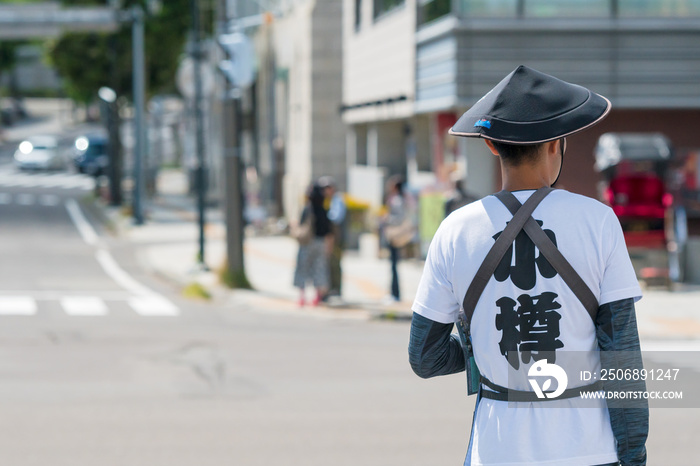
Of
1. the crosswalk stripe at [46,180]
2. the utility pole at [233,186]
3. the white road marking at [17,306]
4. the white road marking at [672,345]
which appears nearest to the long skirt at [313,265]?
the utility pole at [233,186]

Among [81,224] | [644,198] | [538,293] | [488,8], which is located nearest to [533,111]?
[538,293]

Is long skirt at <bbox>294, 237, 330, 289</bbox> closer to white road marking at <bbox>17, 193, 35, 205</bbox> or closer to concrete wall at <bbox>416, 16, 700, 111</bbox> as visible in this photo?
concrete wall at <bbox>416, 16, 700, 111</bbox>

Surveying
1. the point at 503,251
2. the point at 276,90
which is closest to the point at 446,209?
the point at 503,251

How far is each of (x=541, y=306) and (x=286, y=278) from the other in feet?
55.6

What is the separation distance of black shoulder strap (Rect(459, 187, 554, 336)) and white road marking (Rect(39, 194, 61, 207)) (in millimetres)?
37780

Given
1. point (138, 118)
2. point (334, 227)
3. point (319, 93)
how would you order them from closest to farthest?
1. point (334, 227)
2. point (319, 93)
3. point (138, 118)

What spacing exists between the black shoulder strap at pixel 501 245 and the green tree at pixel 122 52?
3892cm

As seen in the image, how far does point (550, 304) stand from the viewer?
9.37 feet

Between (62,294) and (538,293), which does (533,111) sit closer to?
(538,293)

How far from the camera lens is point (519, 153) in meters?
2.97

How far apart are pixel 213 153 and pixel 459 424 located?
38985 mm

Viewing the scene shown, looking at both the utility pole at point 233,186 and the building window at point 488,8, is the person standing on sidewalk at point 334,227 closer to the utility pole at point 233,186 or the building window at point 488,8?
the utility pole at point 233,186

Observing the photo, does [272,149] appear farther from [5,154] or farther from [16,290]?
[5,154]

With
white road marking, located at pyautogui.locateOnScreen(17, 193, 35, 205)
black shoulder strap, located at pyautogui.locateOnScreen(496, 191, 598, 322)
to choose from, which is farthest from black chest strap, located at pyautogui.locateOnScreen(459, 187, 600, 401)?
white road marking, located at pyautogui.locateOnScreen(17, 193, 35, 205)
